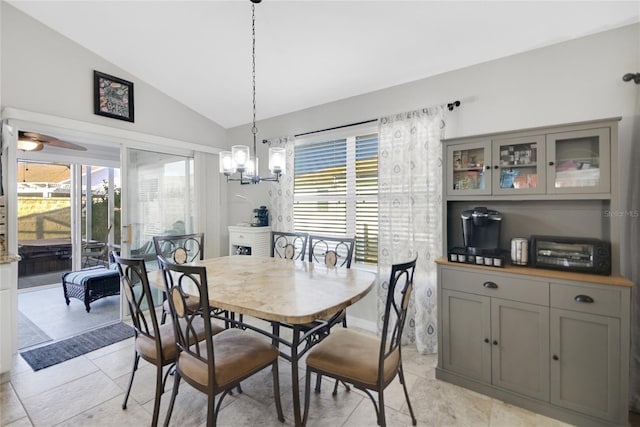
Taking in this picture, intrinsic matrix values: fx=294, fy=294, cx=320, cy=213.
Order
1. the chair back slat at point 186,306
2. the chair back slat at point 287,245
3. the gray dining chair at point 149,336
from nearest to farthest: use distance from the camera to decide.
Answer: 1. the chair back slat at point 186,306
2. the gray dining chair at point 149,336
3. the chair back slat at point 287,245

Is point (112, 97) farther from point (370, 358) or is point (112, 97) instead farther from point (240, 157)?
point (370, 358)

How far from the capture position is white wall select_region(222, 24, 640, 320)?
2.01m

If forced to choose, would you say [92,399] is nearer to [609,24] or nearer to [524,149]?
[524,149]

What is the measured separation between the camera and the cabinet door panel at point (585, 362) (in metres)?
1.72

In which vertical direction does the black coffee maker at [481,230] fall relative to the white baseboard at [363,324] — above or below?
above

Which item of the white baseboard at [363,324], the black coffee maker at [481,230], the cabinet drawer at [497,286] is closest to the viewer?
the cabinet drawer at [497,286]

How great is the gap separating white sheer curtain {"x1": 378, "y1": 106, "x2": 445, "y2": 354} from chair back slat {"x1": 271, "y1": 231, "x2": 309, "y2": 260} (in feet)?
2.64

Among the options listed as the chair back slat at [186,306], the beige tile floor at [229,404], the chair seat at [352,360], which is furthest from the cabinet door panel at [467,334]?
the chair back slat at [186,306]

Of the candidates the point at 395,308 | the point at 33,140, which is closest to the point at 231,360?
the point at 395,308

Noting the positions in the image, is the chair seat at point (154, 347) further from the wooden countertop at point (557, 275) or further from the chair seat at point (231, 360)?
the wooden countertop at point (557, 275)

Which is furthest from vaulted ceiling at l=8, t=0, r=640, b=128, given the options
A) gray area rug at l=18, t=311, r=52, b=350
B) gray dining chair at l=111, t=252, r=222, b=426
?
gray area rug at l=18, t=311, r=52, b=350

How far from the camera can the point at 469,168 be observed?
2.33 metres

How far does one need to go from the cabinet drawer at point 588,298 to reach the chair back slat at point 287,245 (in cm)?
201

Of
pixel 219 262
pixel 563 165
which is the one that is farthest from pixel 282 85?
pixel 563 165
